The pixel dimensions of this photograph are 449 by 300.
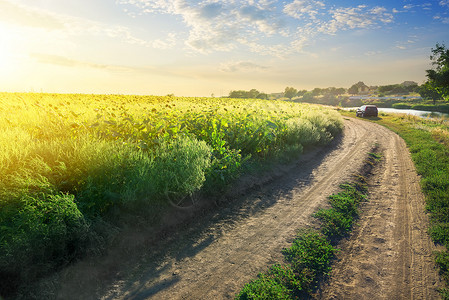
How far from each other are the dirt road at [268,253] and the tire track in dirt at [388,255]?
0.02 m

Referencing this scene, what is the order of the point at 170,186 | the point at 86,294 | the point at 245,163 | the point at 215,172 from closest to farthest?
the point at 86,294 < the point at 170,186 < the point at 215,172 < the point at 245,163

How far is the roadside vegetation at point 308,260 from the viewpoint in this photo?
13.9ft

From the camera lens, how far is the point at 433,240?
595 cm

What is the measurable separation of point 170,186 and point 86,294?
9.44ft

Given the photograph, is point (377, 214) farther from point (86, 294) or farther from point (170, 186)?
point (86, 294)

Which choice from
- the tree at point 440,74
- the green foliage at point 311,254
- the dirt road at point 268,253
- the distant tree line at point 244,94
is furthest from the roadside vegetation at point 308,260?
the distant tree line at point 244,94

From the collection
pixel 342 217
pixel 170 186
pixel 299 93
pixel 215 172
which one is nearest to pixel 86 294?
pixel 170 186

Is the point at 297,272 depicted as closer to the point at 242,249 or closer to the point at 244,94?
the point at 242,249

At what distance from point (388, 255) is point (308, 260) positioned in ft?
5.94

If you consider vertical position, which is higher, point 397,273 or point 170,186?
point 170,186

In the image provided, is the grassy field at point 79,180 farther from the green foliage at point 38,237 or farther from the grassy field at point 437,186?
the grassy field at point 437,186

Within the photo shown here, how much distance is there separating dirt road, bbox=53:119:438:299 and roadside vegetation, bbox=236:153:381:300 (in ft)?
0.68

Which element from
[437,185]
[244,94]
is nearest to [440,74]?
[437,185]

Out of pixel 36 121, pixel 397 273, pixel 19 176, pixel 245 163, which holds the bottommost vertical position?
pixel 397 273
